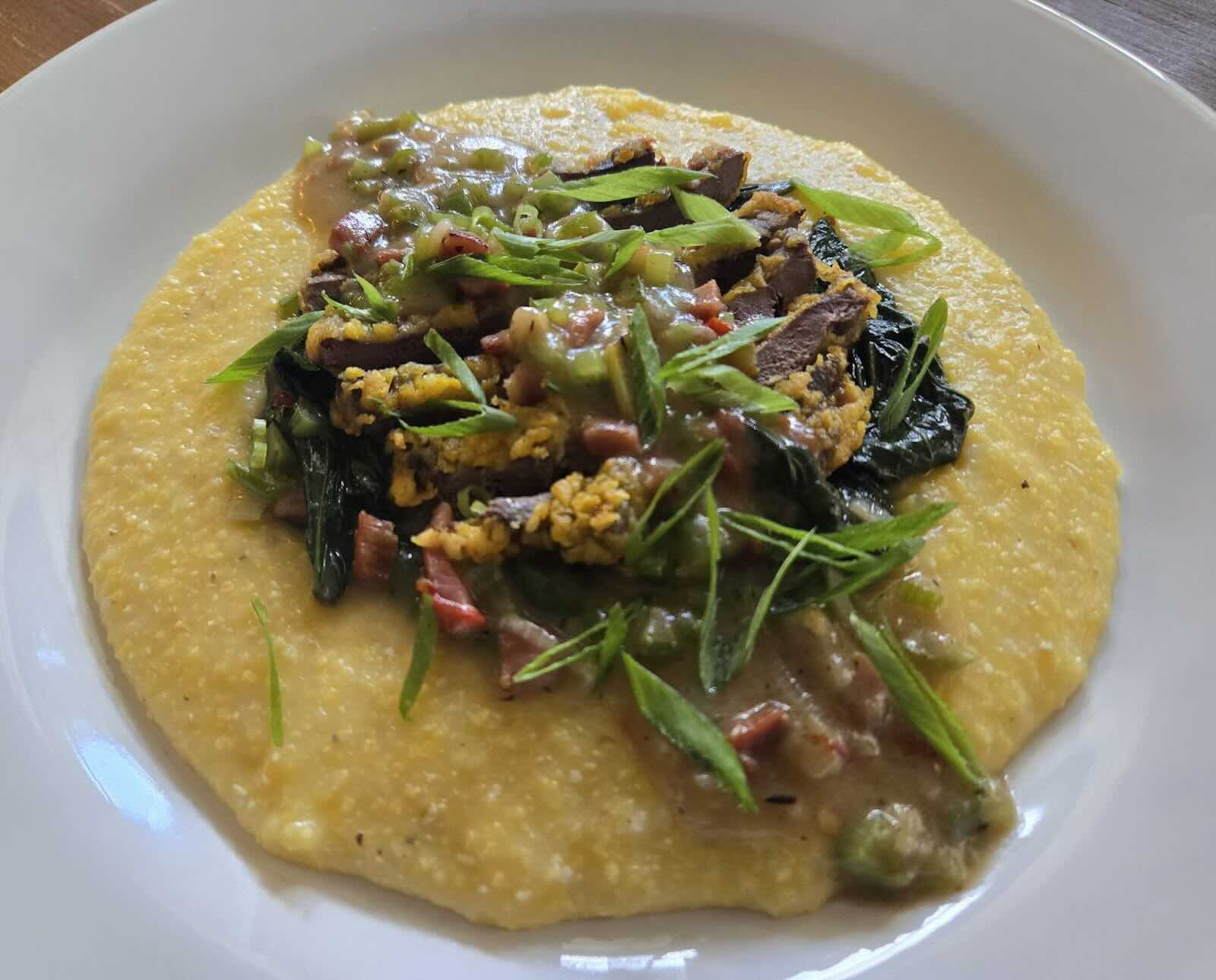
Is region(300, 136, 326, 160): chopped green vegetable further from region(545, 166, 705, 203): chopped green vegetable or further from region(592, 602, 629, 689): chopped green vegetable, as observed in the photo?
region(592, 602, 629, 689): chopped green vegetable

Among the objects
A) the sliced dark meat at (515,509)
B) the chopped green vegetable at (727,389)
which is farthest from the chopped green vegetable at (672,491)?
the sliced dark meat at (515,509)

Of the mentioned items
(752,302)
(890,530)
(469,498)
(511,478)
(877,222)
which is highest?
(877,222)

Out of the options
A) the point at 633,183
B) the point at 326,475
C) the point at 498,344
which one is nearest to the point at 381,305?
the point at 498,344

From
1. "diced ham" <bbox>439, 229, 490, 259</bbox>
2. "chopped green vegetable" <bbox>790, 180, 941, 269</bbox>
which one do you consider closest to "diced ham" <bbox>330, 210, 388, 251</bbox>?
"diced ham" <bbox>439, 229, 490, 259</bbox>

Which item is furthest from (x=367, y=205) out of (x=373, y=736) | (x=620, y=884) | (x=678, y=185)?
(x=620, y=884)

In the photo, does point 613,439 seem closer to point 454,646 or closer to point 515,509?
point 515,509

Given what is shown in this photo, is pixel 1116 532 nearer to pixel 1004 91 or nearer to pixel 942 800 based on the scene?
pixel 942 800
